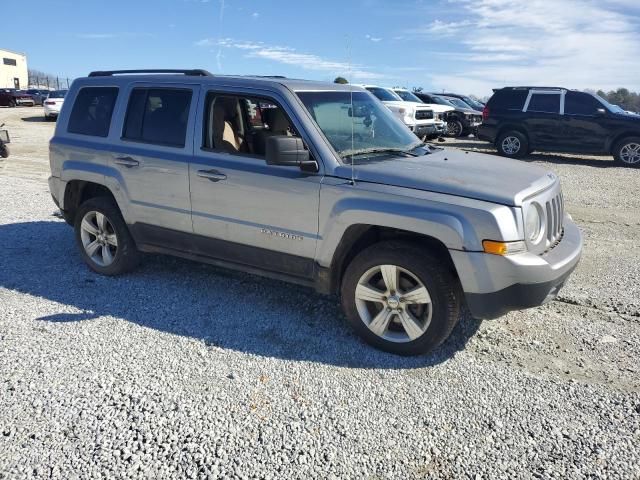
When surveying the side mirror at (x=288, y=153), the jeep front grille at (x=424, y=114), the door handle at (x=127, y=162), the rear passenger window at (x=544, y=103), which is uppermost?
the rear passenger window at (x=544, y=103)

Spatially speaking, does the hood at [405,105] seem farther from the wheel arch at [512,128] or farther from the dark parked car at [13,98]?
the dark parked car at [13,98]

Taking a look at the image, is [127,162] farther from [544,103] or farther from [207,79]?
[544,103]

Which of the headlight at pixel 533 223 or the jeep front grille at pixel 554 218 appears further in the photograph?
the jeep front grille at pixel 554 218

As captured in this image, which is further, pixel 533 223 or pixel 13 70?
pixel 13 70

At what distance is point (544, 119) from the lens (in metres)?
14.1

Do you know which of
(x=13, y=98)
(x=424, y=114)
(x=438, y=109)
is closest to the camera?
(x=424, y=114)

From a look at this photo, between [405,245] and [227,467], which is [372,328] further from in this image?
[227,467]

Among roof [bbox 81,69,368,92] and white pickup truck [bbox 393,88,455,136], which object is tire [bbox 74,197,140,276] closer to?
roof [bbox 81,69,368,92]

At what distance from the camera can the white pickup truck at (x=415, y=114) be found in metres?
16.1

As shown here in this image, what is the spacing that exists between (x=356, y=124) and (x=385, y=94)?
1378 centimetres

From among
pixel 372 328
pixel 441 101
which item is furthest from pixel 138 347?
pixel 441 101

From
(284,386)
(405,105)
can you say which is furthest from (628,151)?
(284,386)

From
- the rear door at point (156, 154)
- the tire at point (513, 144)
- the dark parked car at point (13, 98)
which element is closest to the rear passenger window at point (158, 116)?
the rear door at point (156, 154)

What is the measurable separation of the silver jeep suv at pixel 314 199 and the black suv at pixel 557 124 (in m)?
10.7
